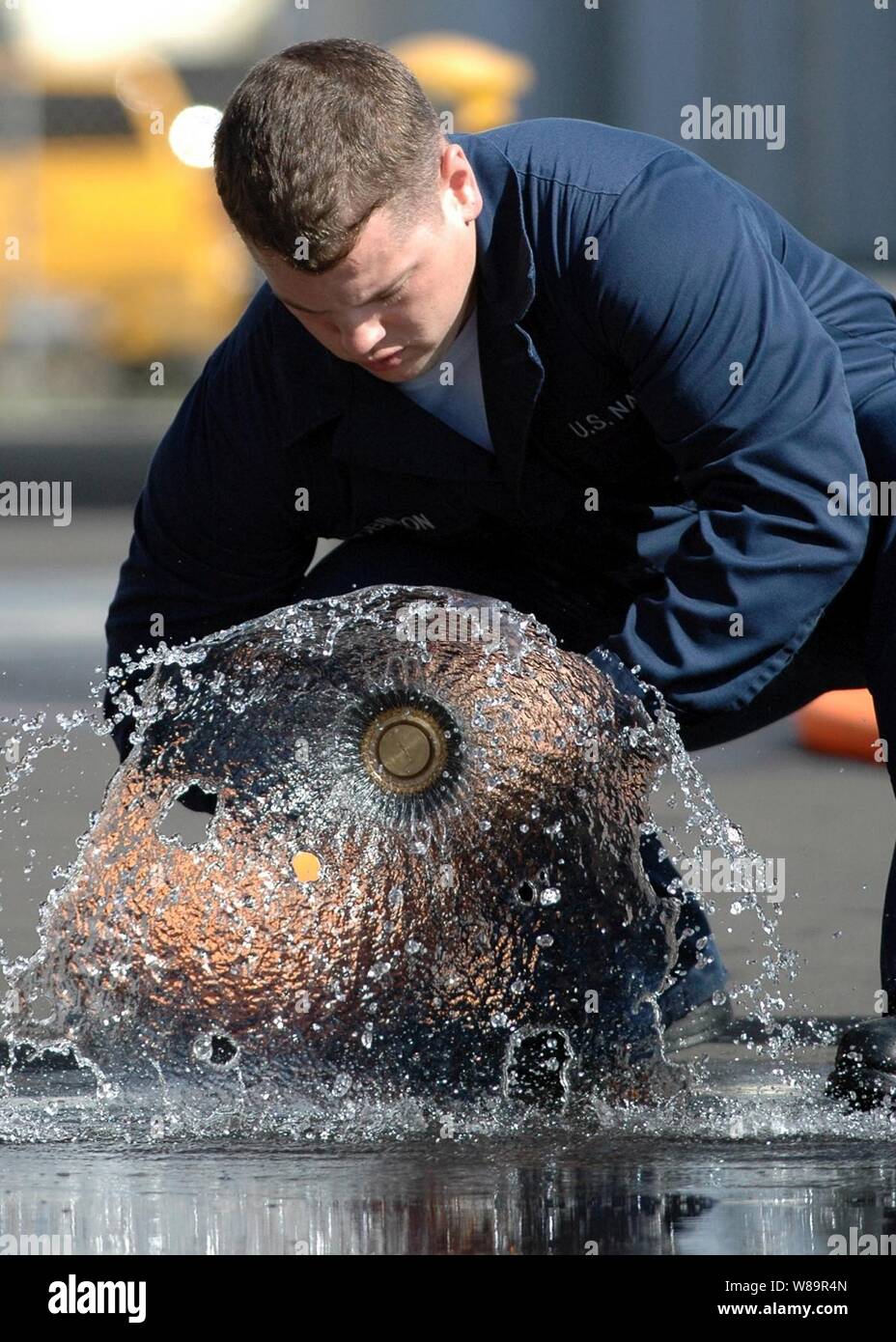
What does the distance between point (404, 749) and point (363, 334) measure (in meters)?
0.58

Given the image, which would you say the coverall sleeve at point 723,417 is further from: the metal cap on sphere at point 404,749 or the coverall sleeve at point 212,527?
the coverall sleeve at point 212,527

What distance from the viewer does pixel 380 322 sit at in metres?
2.61

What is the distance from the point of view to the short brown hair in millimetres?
2484

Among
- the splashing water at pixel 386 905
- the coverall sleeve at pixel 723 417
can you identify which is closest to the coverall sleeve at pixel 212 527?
the splashing water at pixel 386 905

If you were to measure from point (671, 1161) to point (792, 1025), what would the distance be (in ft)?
2.34

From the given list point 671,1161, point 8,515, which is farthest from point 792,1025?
point 8,515

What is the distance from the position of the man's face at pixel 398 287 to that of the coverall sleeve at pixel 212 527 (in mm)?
276

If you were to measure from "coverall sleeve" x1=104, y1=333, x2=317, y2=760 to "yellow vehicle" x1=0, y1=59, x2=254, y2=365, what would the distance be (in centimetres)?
1119

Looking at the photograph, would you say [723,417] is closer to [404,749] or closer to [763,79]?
[404,749]

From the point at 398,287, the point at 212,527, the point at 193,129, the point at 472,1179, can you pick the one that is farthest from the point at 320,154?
the point at 193,129

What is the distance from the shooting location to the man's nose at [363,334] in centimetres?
259

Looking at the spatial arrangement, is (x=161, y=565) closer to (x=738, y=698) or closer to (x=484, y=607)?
(x=484, y=607)

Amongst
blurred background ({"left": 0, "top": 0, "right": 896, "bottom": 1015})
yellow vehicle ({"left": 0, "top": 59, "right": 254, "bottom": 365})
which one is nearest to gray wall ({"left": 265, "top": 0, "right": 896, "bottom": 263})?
blurred background ({"left": 0, "top": 0, "right": 896, "bottom": 1015})
